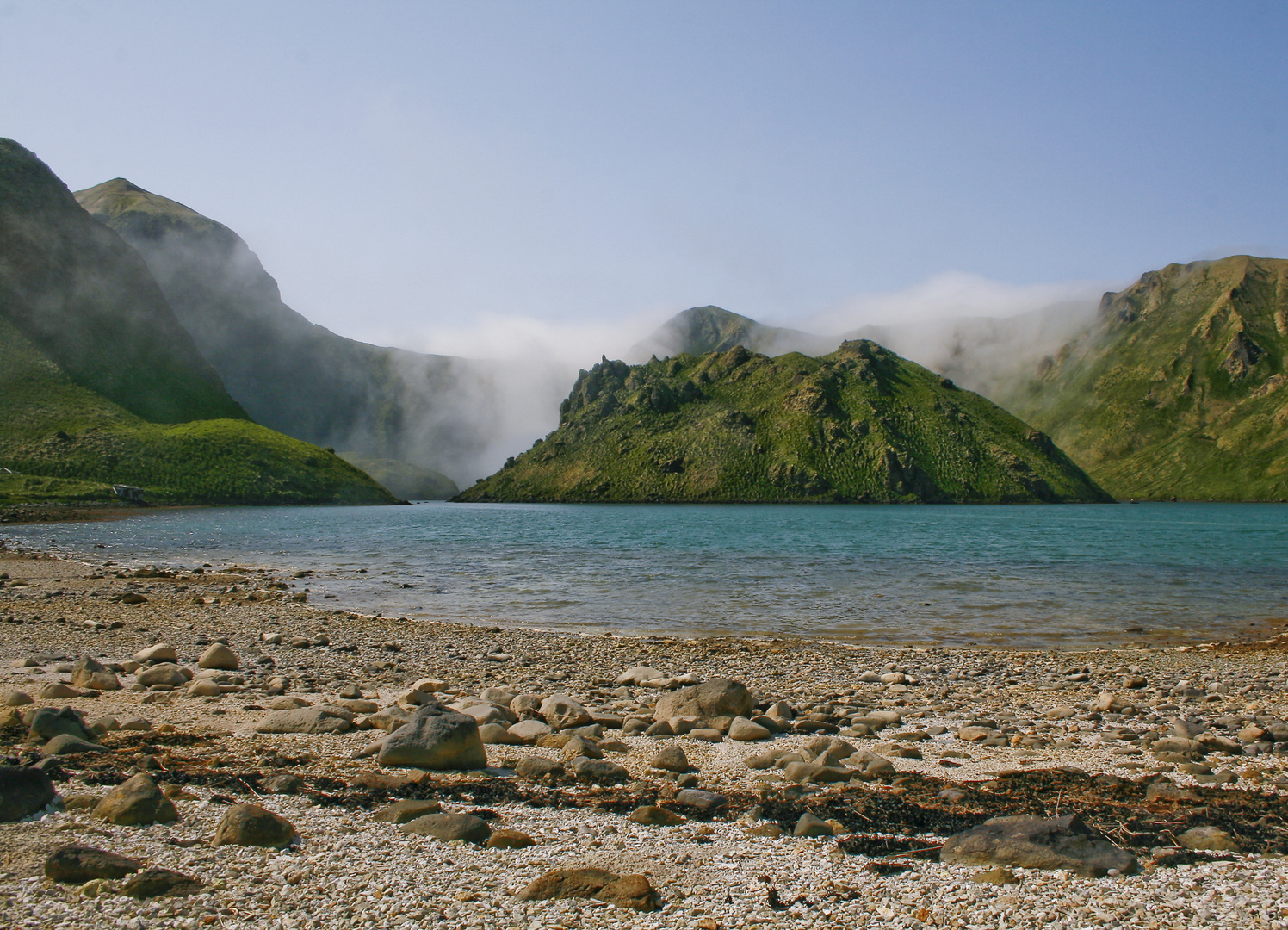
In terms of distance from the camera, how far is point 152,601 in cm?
3073

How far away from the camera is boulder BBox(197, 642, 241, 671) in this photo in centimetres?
1808

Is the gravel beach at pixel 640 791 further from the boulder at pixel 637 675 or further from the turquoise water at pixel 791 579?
the turquoise water at pixel 791 579

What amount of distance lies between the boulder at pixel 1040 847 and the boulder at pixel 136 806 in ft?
24.4

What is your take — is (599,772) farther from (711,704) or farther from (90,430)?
(90,430)

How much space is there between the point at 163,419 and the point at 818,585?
199037mm

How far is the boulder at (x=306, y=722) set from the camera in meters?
12.1

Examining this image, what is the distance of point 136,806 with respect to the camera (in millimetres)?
7465

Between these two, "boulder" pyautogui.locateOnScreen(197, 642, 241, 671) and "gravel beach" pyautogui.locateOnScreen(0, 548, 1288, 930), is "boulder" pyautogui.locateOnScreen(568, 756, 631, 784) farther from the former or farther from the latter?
"boulder" pyautogui.locateOnScreen(197, 642, 241, 671)

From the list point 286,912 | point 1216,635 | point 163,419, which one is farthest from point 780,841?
point 163,419

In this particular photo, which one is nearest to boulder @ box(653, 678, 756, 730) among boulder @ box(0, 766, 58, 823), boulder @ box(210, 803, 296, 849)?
boulder @ box(210, 803, 296, 849)

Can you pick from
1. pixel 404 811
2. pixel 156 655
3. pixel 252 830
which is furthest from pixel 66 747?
pixel 156 655

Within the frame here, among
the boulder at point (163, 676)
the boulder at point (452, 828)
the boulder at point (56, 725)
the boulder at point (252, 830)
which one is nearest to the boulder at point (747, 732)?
the boulder at point (452, 828)

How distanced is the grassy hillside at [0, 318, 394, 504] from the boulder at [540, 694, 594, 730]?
13971cm

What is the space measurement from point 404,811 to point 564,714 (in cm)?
529
